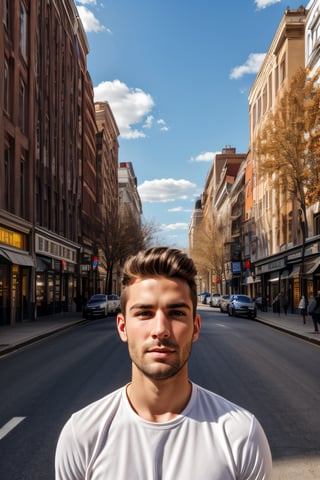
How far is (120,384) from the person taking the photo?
10883 millimetres

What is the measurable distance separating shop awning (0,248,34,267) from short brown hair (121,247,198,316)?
969 inches

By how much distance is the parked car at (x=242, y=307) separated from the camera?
128ft

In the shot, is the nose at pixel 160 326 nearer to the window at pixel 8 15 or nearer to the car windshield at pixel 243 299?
the window at pixel 8 15

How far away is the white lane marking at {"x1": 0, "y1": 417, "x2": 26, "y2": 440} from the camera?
23.7ft

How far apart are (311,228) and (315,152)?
10097 mm

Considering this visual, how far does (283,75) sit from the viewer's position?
50469 millimetres

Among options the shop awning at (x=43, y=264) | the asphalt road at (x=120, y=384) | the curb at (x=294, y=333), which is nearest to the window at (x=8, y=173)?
the shop awning at (x=43, y=264)

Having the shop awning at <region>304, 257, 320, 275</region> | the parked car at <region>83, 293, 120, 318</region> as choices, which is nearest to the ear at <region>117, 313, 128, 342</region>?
the shop awning at <region>304, 257, 320, 275</region>

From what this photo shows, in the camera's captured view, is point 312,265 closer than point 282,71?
Yes

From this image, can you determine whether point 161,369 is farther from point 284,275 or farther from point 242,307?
Answer: point 284,275

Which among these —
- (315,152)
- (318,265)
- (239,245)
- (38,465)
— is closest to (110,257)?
(239,245)

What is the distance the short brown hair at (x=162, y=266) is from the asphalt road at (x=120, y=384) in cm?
400

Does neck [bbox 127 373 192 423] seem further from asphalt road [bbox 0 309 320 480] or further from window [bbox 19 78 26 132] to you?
window [bbox 19 78 26 132]


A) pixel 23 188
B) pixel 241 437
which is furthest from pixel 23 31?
pixel 241 437
